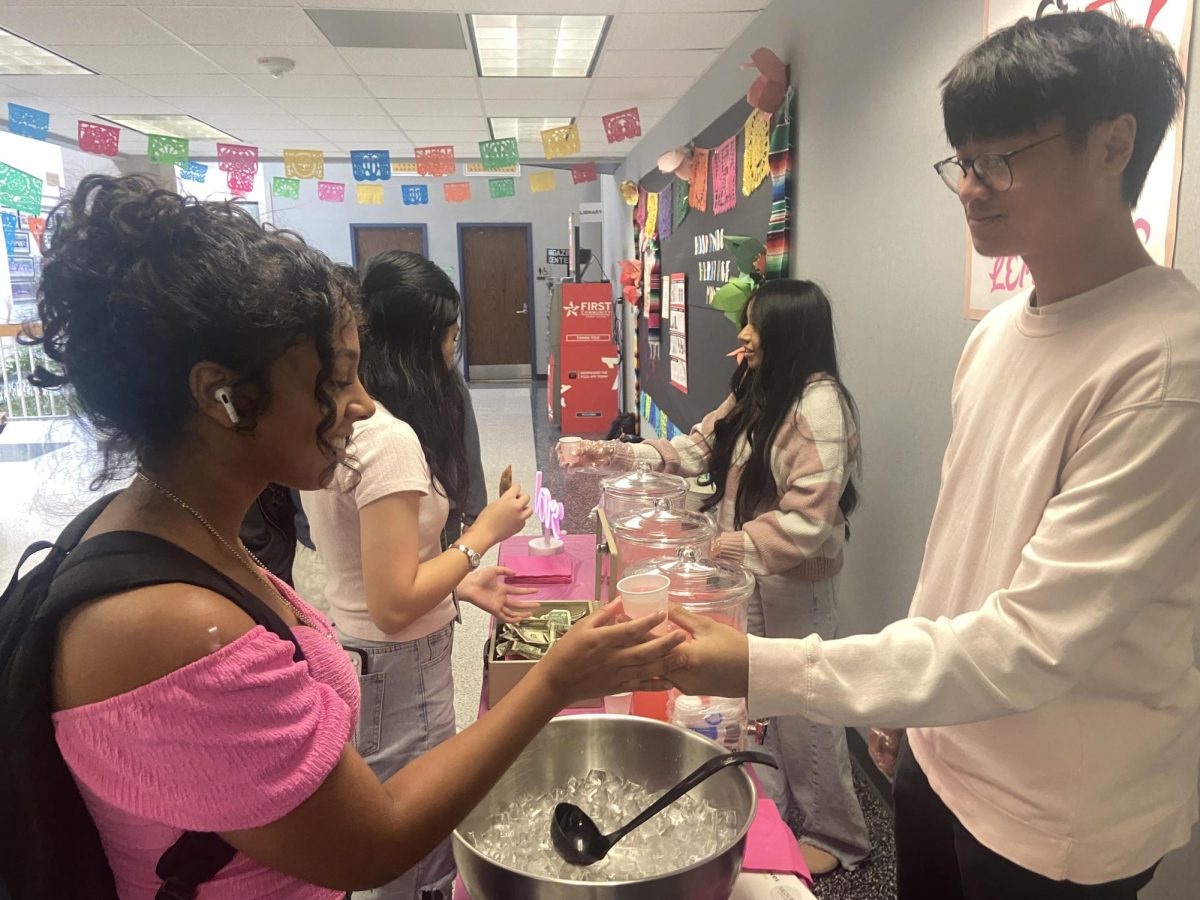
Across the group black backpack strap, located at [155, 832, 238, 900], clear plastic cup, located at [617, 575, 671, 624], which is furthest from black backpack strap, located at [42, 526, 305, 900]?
clear plastic cup, located at [617, 575, 671, 624]

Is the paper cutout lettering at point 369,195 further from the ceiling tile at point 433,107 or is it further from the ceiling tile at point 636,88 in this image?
the ceiling tile at point 636,88

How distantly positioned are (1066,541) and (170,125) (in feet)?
24.8

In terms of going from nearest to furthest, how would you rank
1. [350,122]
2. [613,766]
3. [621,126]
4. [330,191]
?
[613,766] < [621,126] < [350,122] < [330,191]

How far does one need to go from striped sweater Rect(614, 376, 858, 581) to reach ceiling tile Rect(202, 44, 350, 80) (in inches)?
140

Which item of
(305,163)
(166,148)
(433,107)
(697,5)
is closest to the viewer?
(697,5)

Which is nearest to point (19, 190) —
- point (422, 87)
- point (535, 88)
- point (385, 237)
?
point (422, 87)

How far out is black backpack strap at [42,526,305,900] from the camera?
69cm

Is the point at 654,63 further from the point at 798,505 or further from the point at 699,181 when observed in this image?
the point at 798,505

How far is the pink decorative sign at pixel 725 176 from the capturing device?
13.8 feet

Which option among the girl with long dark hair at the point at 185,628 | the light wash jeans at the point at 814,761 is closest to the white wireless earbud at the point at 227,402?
the girl with long dark hair at the point at 185,628

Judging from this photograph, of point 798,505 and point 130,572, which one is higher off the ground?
point 130,572

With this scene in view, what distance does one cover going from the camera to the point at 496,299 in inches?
477

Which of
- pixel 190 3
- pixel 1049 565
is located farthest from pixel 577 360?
pixel 1049 565

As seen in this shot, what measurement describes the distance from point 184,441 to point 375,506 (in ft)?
2.17
